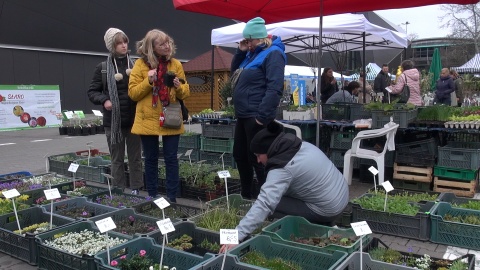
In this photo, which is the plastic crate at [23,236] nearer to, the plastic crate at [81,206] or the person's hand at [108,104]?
the plastic crate at [81,206]

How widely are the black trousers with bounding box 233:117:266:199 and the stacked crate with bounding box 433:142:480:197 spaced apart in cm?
235

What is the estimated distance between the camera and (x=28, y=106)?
13242mm

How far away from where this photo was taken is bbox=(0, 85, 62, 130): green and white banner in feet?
41.2

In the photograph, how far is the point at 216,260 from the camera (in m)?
2.52

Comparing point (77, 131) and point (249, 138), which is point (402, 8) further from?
point (77, 131)

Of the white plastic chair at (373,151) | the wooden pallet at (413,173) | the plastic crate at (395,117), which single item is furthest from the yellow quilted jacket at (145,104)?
the wooden pallet at (413,173)

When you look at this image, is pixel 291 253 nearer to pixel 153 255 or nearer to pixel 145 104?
pixel 153 255

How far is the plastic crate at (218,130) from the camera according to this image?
6.39m

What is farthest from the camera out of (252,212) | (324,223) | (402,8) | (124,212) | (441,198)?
(402,8)

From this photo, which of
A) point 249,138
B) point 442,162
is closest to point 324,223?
point 249,138

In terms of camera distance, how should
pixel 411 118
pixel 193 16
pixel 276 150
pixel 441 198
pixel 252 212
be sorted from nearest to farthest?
pixel 252 212, pixel 276 150, pixel 441 198, pixel 411 118, pixel 193 16

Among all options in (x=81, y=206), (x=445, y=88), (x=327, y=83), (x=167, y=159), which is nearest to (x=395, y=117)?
(x=167, y=159)

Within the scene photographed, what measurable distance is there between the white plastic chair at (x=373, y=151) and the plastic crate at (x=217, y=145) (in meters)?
1.74

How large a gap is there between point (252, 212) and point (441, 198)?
2323 millimetres
